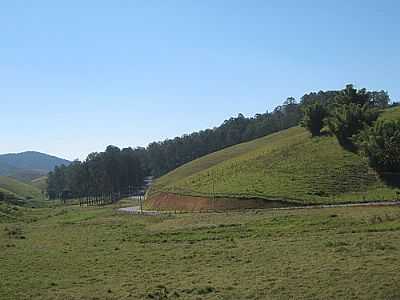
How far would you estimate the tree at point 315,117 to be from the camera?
86125mm

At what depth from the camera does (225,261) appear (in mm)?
25531

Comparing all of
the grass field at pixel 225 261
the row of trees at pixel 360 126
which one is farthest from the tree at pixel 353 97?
the grass field at pixel 225 261

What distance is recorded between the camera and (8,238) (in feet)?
143

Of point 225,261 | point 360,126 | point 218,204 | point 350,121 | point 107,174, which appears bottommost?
point 225,261

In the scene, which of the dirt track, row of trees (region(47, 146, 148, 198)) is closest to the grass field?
the dirt track

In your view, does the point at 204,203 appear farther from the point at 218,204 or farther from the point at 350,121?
the point at 350,121

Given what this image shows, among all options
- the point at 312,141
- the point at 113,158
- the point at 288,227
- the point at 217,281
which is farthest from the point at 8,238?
the point at 113,158

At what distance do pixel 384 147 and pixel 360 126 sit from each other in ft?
52.8

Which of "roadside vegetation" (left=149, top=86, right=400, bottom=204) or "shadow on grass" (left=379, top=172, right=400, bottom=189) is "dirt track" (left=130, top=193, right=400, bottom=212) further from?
"shadow on grass" (left=379, top=172, right=400, bottom=189)

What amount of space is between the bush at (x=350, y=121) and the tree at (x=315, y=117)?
9.11 metres

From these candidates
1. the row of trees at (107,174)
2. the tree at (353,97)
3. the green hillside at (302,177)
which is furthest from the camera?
the row of trees at (107,174)

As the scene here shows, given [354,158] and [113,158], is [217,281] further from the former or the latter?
[113,158]

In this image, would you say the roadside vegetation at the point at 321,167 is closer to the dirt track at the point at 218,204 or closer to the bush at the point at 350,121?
the bush at the point at 350,121

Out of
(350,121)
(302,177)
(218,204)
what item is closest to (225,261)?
(218,204)
